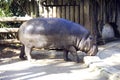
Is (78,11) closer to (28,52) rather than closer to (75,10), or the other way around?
(75,10)

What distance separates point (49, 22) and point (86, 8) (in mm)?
3093

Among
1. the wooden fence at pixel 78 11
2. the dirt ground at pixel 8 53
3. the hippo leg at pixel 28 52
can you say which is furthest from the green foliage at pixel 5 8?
the hippo leg at pixel 28 52

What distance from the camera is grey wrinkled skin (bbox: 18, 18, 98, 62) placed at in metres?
8.49

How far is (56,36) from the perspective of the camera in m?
8.48

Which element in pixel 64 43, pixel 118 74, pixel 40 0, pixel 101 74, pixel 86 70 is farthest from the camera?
pixel 40 0

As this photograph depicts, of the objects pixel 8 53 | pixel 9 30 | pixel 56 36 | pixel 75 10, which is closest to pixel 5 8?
pixel 9 30

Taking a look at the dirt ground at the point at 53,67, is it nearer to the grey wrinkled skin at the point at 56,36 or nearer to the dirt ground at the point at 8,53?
the dirt ground at the point at 8,53

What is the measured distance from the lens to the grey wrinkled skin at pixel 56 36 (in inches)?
334

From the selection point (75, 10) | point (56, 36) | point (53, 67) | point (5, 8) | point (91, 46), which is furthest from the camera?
point (75, 10)

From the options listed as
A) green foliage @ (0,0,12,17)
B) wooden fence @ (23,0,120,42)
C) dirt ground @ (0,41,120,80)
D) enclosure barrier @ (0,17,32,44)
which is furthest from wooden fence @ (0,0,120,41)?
dirt ground @ (0,41,120,80)

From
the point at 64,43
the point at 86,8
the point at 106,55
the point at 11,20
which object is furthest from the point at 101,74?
the point at 86,8

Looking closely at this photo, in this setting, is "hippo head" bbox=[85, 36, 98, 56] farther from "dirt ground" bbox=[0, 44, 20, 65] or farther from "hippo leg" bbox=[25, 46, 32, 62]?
"dirt ground" bbox=[0, 44, 20, 65]

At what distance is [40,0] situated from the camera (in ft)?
35.8

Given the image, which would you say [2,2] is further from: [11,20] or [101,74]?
[101,74]
